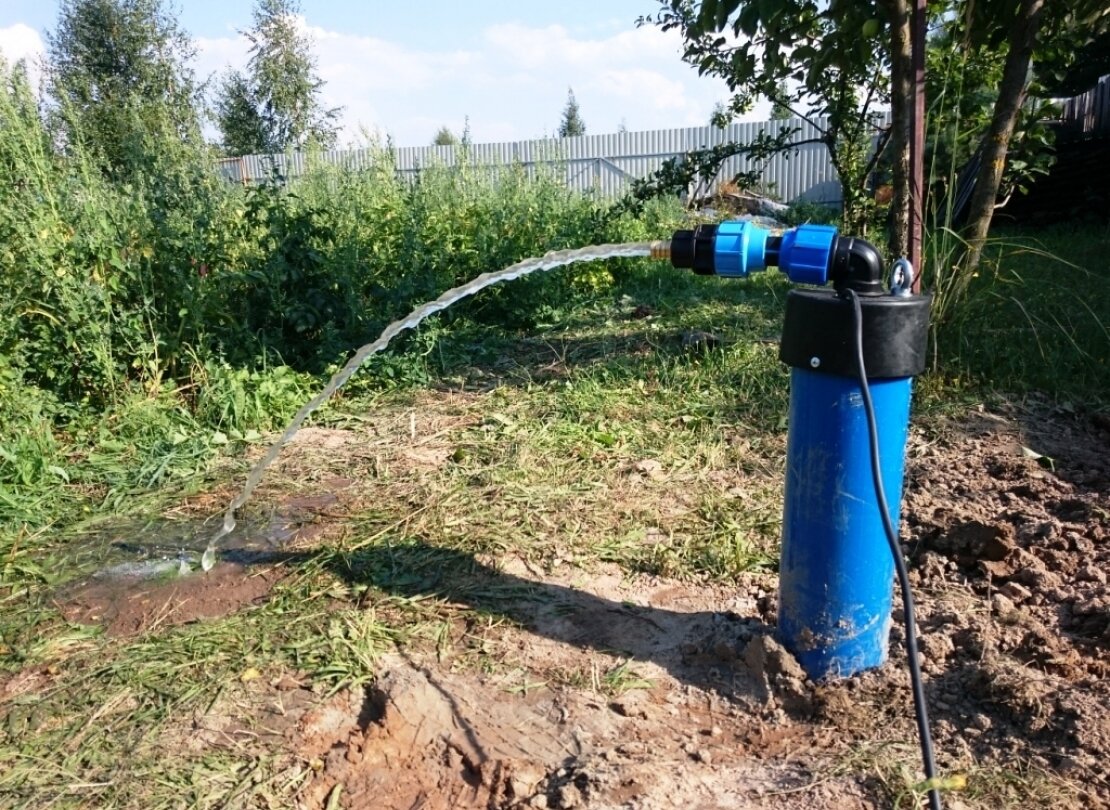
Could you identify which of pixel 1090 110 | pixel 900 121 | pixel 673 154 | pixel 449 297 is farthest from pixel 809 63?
pixel 673 154

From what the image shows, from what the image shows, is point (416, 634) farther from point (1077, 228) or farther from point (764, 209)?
point (764, 209)

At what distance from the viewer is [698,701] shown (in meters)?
1.74

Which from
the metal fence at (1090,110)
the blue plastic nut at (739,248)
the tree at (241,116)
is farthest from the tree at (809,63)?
the tree at (241,116)

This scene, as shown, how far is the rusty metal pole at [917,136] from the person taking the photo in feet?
10.3

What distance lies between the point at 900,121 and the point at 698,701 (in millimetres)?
2987

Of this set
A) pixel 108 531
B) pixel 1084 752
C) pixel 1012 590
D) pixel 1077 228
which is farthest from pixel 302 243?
pixel 1077 228

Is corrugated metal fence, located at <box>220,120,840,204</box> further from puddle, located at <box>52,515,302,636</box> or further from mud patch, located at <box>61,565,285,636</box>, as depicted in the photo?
mud patch, located at <box>61,565,285,636</box>

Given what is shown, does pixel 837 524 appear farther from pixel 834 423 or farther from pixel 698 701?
pixel 698 701

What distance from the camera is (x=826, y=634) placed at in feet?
5.55

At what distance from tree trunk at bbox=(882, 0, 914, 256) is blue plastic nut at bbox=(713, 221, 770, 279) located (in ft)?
7.05

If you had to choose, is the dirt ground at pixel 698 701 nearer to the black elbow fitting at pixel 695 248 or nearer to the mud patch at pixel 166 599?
the mud patch at pixel 166 599

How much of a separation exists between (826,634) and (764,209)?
11.7 metres

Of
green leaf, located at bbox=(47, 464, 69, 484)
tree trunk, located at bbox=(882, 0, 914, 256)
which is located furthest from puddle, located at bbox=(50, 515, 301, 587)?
tree trunk, located at bbox=(882, 0, 914, 256)

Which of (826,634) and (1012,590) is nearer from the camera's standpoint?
(826,634)
